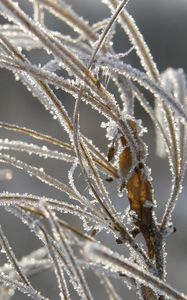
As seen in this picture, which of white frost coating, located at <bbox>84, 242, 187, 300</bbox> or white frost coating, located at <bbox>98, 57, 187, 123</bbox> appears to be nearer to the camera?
white frost coating, located at <bbox>84, 242, 187, 300</bbox>

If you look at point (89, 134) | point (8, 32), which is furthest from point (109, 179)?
point (89, 134)


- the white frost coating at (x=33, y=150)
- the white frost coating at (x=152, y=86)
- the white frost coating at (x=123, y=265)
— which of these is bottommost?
the white frost coating at (x=123, y=265)

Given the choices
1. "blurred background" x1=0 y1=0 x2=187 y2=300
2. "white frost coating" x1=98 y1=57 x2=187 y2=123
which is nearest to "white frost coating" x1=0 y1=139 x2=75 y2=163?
"white frost coating" x1=98 y1=57 x2=187 y2=123

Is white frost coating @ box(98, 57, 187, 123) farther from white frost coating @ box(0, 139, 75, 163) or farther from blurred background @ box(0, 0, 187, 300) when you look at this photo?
blurred background @ box(0, 0, 187, 300)

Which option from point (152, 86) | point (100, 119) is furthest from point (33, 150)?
point (100, 119)

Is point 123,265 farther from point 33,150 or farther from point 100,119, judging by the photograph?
point 100,119

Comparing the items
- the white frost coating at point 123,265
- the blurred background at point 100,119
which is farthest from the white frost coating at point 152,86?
the blurred background at point 100,119

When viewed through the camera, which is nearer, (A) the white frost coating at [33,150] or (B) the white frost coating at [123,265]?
(B) the white frost coating at [123,265]

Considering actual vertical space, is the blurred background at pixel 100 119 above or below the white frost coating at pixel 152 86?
above

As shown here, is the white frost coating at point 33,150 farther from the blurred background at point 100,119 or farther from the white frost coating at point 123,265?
the blurred background at point 100,119
